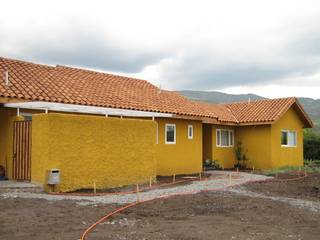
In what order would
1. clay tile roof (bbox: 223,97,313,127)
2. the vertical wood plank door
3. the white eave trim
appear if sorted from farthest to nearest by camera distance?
clay tile roof (bbox: 223,97,313,127), the white eave trim, the vertical wood plank door

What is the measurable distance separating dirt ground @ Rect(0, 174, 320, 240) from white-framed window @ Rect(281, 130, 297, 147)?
1518 centimetres

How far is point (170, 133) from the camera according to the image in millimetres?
21891

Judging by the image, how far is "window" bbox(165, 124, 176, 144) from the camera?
21.7 meters

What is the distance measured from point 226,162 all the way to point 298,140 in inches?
207

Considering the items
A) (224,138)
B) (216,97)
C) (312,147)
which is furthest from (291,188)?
(216,97)

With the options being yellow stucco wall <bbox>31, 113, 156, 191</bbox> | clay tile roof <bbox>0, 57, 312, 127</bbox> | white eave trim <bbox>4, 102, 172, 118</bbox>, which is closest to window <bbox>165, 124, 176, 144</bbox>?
clay tile roof <bbox>0, 57, 312, 127</bbox>

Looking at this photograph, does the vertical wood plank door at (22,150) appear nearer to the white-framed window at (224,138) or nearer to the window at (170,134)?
the window at (170,134)

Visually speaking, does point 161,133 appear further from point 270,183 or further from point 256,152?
point 256,152

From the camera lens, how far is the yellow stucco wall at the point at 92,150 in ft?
46.1

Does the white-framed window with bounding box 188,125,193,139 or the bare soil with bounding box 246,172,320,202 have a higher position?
the white-framed window with bounding box 188,125,193,139

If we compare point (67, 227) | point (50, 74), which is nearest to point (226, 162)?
point (50, 74)

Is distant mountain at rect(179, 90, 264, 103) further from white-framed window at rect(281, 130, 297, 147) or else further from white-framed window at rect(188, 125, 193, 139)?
white-framed window at rect(188, 125, 193, 139)

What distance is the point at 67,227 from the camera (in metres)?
9.03

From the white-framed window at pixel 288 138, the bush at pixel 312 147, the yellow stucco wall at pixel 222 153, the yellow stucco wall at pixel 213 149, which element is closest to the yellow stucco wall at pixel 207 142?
the yellow stucco wall at pixel 213 149
